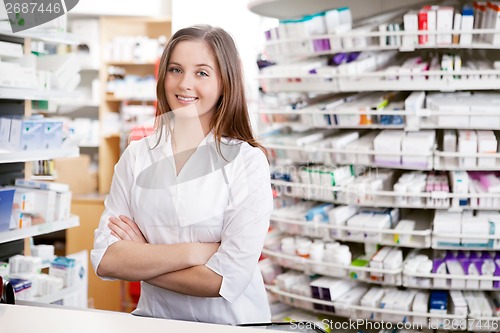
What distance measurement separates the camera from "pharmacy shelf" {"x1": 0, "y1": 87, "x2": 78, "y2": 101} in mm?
3170

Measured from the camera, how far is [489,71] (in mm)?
2996

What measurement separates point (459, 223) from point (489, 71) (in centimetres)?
69

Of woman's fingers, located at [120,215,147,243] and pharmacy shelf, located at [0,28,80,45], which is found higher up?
pharmacy shelf, located at [0,28,80,45]

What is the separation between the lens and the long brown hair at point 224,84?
2.09 meters

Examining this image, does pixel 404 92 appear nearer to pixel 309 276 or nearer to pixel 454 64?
pixel 454 64

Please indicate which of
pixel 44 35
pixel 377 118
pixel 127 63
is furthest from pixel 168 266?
pixel 127 63

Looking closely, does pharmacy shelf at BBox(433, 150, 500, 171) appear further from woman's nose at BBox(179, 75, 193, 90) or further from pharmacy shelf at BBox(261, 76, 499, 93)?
woman's nose at BBox(179, 75, 193, 90)

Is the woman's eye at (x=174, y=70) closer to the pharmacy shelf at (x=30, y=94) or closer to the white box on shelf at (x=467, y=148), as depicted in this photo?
the pharmacy shelf at (x=30, y=94)

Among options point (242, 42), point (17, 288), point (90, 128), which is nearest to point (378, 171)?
point (17, 288)

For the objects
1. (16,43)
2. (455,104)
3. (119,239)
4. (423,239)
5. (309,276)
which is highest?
(16,43)

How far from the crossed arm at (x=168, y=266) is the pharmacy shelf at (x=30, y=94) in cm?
144

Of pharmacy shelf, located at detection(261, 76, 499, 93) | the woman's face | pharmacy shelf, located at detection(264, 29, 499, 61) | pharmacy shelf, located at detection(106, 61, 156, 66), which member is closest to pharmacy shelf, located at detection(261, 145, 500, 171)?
pharmacy shelf, located at detection(261, 76, 499, 93)

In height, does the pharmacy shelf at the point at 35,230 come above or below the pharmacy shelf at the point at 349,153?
below

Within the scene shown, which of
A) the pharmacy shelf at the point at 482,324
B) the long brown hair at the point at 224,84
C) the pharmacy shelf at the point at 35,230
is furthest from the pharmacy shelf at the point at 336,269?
the long brown hair at the point at 224,84
